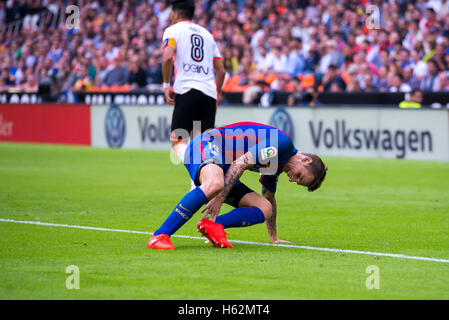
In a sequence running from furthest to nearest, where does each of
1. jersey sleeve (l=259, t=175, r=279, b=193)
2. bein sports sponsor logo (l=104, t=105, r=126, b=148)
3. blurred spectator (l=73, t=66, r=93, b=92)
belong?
blurred spectator (l=73, t=66, r=93, b=92)
bein sports sponsor logo (l=104, t=105, r=126, b=148)
jersey sleeve (l=259, t=175, r=279, b=193)

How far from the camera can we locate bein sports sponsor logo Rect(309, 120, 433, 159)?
1841 cm

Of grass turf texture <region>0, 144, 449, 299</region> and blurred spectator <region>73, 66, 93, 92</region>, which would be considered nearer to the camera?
grass turf texture <region>0, 144, 449, 299</region>

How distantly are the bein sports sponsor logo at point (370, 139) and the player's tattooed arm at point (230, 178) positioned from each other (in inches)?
470

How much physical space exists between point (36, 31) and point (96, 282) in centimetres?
2957

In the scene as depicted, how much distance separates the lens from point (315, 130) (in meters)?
20.0

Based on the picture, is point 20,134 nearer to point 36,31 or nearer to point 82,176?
point 36,31

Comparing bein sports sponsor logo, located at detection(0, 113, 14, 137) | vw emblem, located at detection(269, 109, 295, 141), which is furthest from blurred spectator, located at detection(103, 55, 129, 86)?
vw emblem, located at detection(269, 109, 295, 141)

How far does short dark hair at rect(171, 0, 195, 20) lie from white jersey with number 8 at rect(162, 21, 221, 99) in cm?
10

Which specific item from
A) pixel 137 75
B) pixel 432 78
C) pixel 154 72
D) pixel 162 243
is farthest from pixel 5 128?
pixel 162 243

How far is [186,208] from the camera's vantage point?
7.06m

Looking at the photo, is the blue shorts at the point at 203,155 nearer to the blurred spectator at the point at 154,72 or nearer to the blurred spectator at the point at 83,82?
the blurred spectator at the point at 154,72

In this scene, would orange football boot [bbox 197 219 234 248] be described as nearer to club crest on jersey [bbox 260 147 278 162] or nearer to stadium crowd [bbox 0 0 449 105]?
club crest on jersey [bbox 260 147 278 162]

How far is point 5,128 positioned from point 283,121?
10.4 metres

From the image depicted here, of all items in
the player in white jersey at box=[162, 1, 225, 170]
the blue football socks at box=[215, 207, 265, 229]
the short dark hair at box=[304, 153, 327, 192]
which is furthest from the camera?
the player in white jersey at box=[162, 1, 225, 170]
